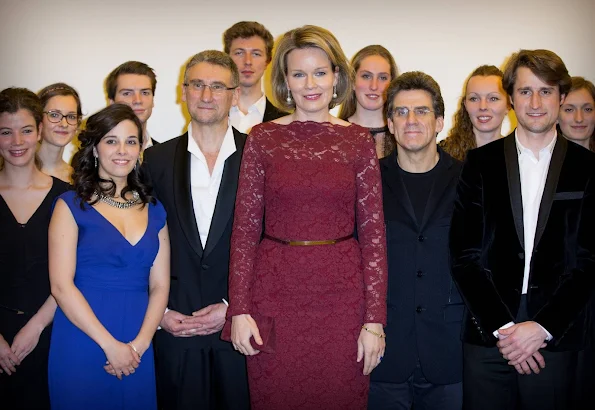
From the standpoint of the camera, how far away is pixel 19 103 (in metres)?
3.06

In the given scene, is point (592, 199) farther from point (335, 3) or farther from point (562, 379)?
point (335, 3)

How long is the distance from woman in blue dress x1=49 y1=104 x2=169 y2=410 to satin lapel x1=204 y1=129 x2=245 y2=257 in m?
0.21

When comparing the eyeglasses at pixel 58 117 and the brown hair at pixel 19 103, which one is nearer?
the brown hair at pixel 19 103

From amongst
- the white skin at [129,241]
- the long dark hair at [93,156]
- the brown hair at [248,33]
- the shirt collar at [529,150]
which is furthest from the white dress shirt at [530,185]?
the brown hair at [248,33]

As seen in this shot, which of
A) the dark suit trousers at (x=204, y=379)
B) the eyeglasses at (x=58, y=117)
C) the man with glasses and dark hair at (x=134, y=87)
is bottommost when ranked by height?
the dark suit trousers at (x=204, y=379)

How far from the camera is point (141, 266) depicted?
2.76m

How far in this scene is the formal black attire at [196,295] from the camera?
2865 millimetres

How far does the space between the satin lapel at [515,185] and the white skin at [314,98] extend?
709 mm

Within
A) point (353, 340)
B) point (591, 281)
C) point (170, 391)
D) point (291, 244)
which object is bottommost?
point (170, 391)

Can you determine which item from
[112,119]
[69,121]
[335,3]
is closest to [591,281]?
[112,119]

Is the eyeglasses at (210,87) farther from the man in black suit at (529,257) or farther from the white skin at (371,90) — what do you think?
the man in black suit at (529,257)

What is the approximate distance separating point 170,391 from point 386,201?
130 centimetres

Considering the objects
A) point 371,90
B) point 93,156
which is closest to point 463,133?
point 371,90

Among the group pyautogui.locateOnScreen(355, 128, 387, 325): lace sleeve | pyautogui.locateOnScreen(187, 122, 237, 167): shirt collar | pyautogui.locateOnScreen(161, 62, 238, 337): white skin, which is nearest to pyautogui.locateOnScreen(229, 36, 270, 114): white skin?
pyautogui.locateOnScreen(161, 62, 238, 337): white skin
